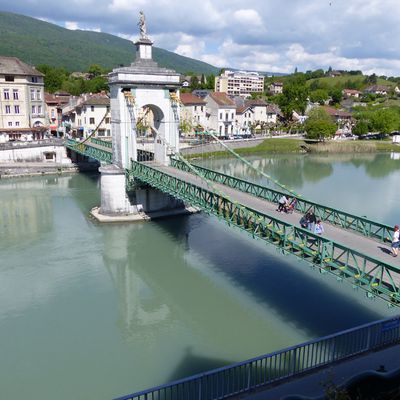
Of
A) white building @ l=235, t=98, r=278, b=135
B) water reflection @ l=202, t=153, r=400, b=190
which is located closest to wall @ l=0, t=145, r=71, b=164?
water reflection @ l=202, t=153, r=400, b=190

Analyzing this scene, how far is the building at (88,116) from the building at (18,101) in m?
5.94

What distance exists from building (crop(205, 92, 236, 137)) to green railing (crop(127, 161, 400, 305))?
46566mm

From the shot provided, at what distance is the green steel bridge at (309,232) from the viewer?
11055 mm

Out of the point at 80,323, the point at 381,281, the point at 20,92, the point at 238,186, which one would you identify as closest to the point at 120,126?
the point at 238,186

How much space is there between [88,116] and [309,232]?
45.4m

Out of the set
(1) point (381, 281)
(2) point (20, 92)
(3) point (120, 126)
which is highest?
(2) point (20, 92)

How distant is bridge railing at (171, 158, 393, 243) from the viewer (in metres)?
14.7

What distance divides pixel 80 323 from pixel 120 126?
13.9 metres

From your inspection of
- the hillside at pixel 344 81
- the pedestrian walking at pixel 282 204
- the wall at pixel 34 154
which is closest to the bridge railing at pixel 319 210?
the pedestrian walking at pixel 282 204

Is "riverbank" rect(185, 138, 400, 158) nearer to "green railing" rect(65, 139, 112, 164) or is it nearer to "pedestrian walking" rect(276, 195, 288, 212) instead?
"green railing" rect(65, 139, 112, 164)

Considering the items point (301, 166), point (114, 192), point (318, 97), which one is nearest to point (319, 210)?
point (114, 192)

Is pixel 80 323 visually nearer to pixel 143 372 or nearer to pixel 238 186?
pixel 143 372

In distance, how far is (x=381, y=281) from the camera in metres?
10.7

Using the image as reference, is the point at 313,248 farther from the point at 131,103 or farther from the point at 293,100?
the point at 293,100
